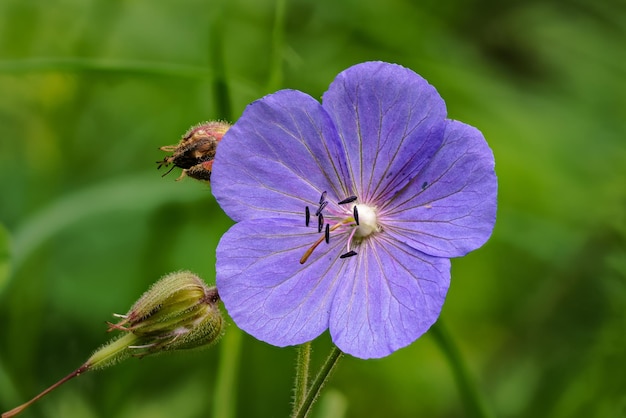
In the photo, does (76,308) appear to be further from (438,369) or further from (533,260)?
(533,260)

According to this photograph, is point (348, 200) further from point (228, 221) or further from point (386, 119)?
point (228, 221)

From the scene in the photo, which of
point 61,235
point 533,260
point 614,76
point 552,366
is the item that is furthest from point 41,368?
point 614,76

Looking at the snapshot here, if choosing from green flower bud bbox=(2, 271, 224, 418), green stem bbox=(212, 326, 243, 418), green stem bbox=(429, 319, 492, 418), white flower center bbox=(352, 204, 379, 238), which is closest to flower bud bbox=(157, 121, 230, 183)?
green flower bud bbox=(2, 271, 224, 418)

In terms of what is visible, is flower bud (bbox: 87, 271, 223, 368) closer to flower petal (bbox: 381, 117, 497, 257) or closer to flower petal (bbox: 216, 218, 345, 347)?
flower petal (bbox: 216, 218, 345, 347)

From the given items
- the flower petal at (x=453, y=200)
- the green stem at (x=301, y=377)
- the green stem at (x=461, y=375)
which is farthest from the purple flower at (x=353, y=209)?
the green stem at (x=461, y=375)

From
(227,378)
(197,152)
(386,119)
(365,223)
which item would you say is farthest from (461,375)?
(197,152)
